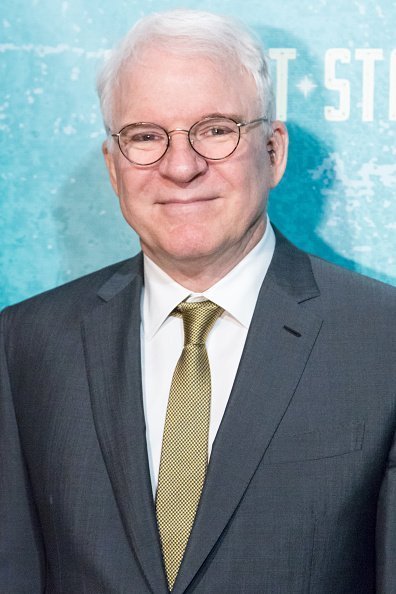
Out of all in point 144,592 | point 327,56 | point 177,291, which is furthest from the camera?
point 327,56

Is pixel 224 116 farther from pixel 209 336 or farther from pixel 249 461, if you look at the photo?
pixel 249 461

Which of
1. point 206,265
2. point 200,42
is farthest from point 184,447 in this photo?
point 200,42

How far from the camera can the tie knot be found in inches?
63.4

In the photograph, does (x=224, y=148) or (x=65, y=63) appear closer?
(x=224, y=148)

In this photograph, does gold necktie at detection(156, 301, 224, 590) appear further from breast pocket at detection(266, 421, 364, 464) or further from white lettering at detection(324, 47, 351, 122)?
white lettering at detection(324, 47, 351, 122)

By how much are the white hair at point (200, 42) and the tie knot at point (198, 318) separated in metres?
0.37

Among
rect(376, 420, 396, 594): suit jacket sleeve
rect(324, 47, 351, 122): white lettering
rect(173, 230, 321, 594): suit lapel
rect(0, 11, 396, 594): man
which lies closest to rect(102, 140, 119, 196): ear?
rect(0, 11, 396, 594): man

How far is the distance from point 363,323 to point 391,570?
0.43 metres

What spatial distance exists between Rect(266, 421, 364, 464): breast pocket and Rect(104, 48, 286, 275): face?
36cm

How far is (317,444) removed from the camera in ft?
4.96

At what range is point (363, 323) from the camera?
5.20ft

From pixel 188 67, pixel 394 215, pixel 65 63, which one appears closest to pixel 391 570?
pixel 394 215

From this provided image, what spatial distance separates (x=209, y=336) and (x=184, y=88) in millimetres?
449

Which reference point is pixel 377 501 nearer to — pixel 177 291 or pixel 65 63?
pixel 177 291
